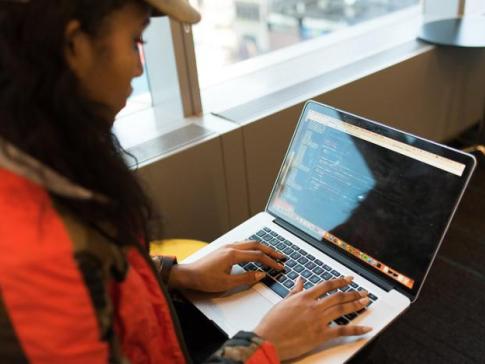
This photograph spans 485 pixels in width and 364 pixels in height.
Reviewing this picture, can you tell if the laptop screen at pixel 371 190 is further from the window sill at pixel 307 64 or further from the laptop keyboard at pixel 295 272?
the window sill at pixel 307 64

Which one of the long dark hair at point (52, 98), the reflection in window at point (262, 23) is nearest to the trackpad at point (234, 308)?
the long dark hair at point (52, 98)

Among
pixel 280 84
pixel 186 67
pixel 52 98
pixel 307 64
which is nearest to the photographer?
pixel 52 98

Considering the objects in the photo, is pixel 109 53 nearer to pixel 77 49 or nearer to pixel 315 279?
pixel 77 49

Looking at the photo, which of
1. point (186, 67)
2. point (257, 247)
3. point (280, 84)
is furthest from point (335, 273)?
point (280, 84)

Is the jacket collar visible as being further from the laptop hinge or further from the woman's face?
the laptop hinge

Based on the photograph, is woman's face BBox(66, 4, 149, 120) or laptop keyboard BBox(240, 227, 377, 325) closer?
woman's face BBox(66, 4, 149, 120)

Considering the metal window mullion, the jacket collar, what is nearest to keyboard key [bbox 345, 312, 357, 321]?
the jacket collar

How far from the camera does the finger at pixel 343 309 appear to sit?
2.78 ft

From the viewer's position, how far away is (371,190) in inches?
38.3

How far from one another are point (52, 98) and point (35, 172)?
0.09 meters

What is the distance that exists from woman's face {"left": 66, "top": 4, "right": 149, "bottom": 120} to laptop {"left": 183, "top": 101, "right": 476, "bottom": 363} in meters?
0.48

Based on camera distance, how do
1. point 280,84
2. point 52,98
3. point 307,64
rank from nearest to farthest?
1. point 52,98
2. point 280,84
3. point 307,64

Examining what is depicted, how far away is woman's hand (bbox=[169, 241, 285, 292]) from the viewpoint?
37.5 inches

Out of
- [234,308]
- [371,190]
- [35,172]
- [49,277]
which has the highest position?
[35,172]
